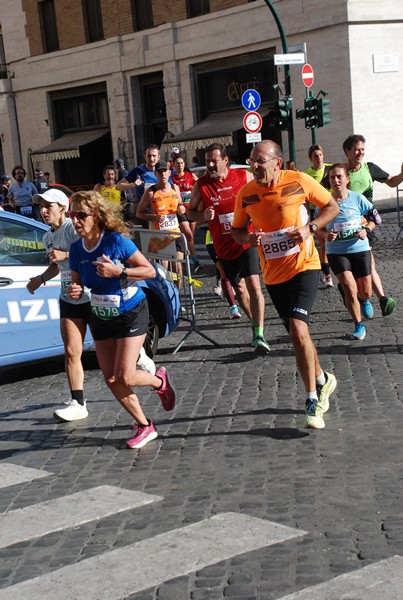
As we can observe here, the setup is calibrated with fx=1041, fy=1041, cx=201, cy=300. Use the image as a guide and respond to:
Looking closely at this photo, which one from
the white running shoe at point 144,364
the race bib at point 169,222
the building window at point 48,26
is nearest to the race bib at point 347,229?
the white running shoe at point 144,364

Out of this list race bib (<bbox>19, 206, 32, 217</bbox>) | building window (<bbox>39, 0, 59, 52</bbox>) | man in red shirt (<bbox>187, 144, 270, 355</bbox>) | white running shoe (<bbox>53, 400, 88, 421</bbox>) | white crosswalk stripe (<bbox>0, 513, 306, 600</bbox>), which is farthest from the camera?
building window (<bbox>39, 0, 59, 52</bbox>)

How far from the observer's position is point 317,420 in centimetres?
687

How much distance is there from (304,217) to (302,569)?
341 centimetres

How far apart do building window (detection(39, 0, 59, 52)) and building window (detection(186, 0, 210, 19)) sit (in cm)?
784

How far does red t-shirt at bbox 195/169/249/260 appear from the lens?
10.1 m

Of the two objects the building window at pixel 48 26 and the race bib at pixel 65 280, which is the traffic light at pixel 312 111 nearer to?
the race bib at pixel 65 280

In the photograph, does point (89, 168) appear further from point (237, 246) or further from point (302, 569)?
point (302, 569)

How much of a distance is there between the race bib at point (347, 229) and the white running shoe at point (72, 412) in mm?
3499

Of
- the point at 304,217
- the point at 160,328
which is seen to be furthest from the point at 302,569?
the point at 160,328

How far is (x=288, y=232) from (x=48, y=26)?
118 ft

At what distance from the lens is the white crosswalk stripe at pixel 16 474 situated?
20.6 ft

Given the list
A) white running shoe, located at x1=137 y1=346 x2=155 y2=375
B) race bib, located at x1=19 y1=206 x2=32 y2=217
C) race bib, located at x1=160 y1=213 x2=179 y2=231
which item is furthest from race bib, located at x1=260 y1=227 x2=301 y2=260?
race bib, located at x1=19 y1=206 x2=32 y2=217

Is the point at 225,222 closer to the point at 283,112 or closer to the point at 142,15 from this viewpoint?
the point at 283,112

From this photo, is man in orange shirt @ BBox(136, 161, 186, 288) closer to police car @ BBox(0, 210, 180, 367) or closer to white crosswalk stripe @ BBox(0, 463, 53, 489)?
police car @ BBox(0, 210, 180, 367)
